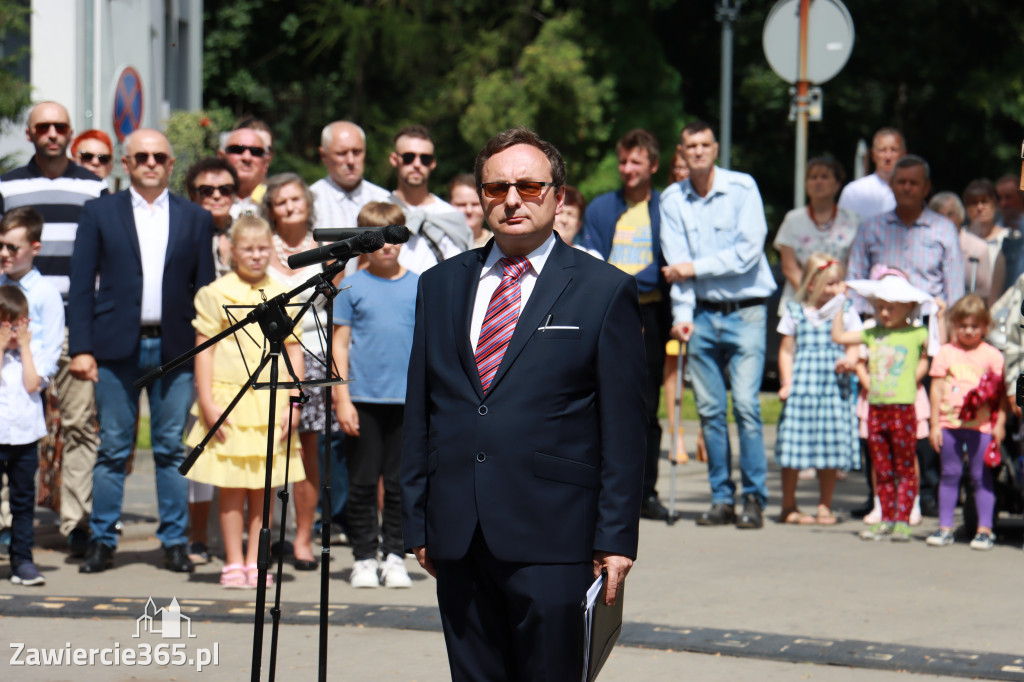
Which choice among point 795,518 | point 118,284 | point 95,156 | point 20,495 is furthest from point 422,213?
point 795,518

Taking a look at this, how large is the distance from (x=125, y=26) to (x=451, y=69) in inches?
369

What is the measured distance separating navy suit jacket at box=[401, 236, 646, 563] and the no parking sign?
32.3 feet

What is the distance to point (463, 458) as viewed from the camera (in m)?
4.45

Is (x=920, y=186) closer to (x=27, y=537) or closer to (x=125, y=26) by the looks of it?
(x=27, y=537)

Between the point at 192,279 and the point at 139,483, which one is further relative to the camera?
the point at 139,483

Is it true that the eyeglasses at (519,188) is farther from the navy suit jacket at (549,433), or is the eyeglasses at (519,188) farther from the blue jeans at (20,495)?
the blue jeans at (20,495)

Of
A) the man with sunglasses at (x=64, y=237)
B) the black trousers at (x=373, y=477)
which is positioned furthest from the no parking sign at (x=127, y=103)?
the black trousers at (x=373, y=477)

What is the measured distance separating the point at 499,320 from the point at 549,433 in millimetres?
357

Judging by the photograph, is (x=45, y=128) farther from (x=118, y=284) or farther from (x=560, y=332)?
(x=560, y=332)

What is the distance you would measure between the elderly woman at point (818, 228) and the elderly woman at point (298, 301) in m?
3.51

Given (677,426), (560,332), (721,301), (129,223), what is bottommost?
(677,426)

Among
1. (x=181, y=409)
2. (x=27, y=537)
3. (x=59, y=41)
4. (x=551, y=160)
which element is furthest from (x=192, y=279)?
(x=59, y=41)

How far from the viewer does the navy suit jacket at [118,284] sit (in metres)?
8.52

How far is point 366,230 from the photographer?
17.3ft
